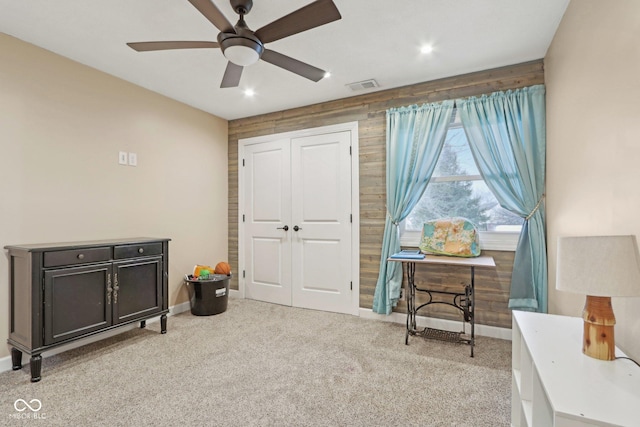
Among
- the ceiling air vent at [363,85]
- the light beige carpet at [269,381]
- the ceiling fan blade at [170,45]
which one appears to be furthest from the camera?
the ceiling air vent at [363,85]

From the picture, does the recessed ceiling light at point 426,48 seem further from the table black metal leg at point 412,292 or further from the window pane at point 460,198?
the table black metal leg at point 412,292

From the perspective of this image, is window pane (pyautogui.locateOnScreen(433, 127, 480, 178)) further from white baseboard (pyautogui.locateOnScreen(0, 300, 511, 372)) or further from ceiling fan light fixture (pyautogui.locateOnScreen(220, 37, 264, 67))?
ceiling fan light fixture (pyautogui.locateOnScreen(220, 37, 264, 67))

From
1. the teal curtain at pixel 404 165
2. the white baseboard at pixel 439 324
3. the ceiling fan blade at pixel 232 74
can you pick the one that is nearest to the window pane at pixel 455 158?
the teal curtain at pixel 404 165

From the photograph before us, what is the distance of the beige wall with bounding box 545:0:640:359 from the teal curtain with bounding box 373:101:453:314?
94 cm

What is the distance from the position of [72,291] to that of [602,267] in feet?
10.4

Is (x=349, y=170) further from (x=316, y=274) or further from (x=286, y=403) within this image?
(x=286, y=403)

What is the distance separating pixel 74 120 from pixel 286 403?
9.44ft

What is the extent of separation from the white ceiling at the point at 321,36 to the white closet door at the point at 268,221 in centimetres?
105

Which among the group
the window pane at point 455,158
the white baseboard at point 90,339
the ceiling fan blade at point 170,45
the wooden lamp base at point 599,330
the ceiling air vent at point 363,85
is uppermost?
the ceiling air vent at point 363,85

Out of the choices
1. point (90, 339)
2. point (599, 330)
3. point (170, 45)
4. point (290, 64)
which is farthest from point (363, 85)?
point (90, 339)

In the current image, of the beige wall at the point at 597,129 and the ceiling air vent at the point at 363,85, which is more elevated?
the ceiling air vent at the point at 363,85

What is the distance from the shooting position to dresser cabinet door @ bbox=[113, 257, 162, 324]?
8.82ft

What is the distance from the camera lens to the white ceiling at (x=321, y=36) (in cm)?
205

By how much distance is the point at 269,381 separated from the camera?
216 centimetres
